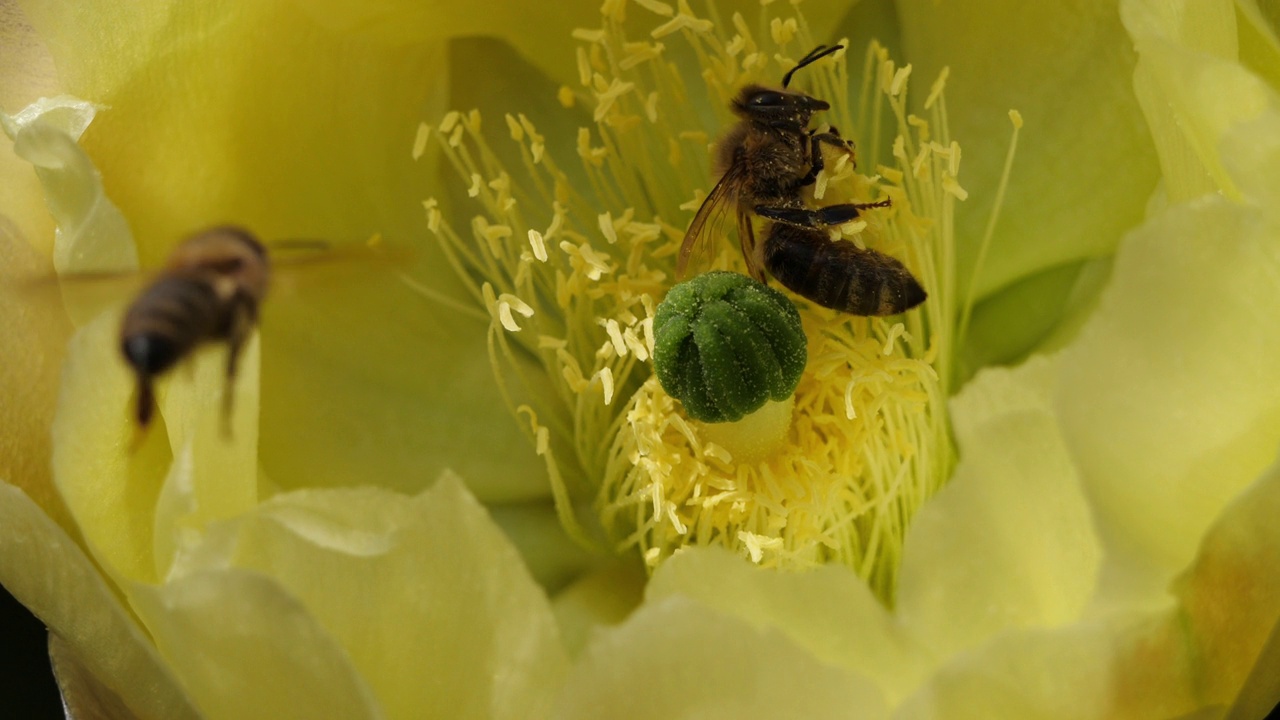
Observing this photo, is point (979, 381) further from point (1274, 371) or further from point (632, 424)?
point (632, 424)

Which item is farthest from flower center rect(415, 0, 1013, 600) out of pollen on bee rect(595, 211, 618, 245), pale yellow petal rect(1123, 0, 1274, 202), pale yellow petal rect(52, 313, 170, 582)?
pale yellow petal rect(52, 313, 170, 582)

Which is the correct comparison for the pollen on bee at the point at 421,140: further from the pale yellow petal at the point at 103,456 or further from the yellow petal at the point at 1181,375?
the yellow petal at the point at 1181,375

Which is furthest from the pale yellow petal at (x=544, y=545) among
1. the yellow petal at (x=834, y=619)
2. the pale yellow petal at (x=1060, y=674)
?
the pale yellow petal at (x=1060, y=674)

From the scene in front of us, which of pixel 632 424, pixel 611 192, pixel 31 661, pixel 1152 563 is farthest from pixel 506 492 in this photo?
pixel 1152 563

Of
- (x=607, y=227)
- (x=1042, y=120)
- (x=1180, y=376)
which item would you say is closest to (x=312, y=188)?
(x=607, y=227)

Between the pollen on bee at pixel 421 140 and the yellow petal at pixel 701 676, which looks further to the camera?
the pollen on bee at pixel 421 140

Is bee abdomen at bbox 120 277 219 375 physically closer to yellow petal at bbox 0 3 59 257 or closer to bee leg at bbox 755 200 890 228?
yellow petal at bbox 0 3 59 257
